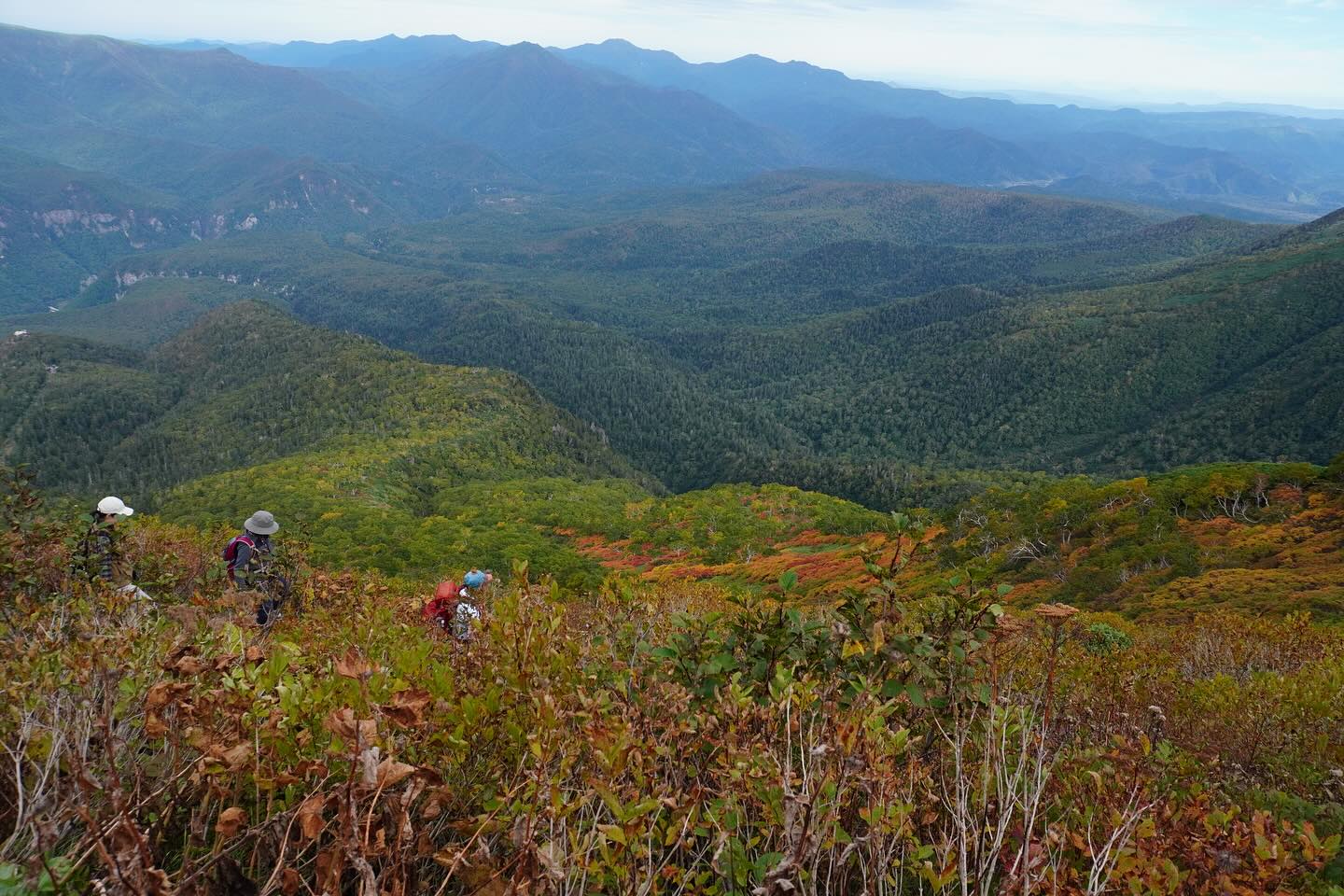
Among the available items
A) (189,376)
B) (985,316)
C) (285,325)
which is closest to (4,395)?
(189,376)

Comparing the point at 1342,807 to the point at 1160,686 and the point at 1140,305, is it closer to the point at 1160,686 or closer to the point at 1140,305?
the point at 1160,686

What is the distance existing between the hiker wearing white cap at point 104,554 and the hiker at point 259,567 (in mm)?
1288

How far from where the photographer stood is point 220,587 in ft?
36.4

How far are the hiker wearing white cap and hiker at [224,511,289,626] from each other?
1.29 m

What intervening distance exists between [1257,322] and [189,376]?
605ft

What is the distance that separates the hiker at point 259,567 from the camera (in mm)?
9664

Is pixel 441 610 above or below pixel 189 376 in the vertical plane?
above

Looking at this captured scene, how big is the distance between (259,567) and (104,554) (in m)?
1.81

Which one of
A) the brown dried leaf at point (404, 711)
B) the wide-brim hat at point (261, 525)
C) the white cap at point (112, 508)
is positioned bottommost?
the wide-brim hat at point (261, 525)

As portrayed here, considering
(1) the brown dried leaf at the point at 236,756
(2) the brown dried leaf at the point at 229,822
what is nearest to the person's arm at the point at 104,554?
(1) the brown dried leaf at the point at 236,756

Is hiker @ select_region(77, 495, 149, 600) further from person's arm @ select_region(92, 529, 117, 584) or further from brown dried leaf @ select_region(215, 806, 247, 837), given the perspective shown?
brown dried leaf @ select_region(215, 806, 247, 837)

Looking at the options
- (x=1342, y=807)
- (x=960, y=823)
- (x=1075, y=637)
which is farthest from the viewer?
(x=1075, y=637)

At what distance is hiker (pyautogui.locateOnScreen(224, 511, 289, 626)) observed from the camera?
9664 mm

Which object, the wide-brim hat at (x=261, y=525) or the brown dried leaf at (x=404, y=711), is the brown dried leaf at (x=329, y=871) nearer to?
the brown dried leaf at (x=404, y=711)
